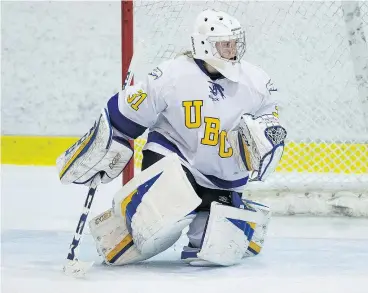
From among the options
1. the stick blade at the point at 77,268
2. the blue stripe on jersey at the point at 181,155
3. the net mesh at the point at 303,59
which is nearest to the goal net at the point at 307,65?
the net mesh at the point at 303,59

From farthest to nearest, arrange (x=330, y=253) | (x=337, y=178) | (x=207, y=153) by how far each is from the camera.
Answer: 1. (x=337, y=178)
2. (x=330, y=253)
3. (x=207, y=153)

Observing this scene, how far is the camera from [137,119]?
328 centimetres

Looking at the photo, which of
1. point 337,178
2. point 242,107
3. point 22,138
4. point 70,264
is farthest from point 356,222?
point 22,138

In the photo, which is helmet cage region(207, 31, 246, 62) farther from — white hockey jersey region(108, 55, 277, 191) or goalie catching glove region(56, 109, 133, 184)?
goalie catching glove region(56, 109, 133, 184)

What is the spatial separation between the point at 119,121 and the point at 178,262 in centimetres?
48

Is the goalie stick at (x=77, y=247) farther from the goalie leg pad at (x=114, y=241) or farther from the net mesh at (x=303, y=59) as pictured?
the net mesh at (x=303, y=59)

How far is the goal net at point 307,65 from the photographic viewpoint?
4445 mm

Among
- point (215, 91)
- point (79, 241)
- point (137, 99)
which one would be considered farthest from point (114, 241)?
point (215, 91)

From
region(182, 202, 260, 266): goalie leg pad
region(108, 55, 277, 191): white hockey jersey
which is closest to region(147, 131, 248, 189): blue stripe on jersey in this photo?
region(108, 55, 277, 191): white hockey jersey

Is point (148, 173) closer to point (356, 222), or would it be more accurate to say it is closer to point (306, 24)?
point (356, 222)

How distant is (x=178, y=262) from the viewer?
3.39 m

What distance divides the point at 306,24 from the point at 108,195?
3.87ft

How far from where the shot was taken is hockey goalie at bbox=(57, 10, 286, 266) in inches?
125

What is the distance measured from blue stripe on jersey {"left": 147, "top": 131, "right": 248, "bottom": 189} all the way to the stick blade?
0.44 meters
